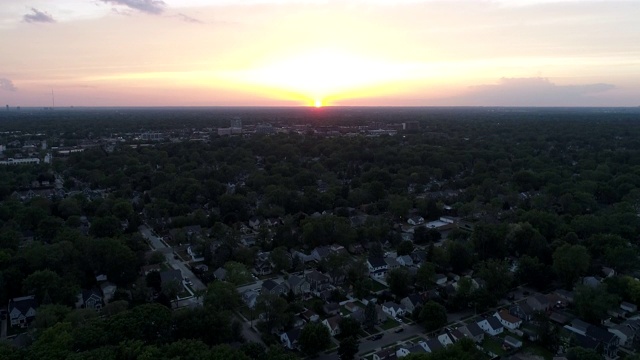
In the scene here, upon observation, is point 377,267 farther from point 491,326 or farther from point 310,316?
point 491,326

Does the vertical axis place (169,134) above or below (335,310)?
above

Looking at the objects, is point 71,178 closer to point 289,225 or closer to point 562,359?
point 289,225

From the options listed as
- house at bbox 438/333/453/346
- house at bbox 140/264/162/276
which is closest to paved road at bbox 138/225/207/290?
house at bbox 140/264/162/276

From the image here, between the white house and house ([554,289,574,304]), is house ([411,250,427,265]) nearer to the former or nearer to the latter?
house ([554,289,574,304])

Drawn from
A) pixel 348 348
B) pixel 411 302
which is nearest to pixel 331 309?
pixel 411 302

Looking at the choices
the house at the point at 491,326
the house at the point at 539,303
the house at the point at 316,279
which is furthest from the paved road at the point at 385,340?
the house at the point at 539,303

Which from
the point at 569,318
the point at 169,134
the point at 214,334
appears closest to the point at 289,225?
the point at 214,334

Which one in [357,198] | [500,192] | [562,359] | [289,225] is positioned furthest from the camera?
[500,192]
